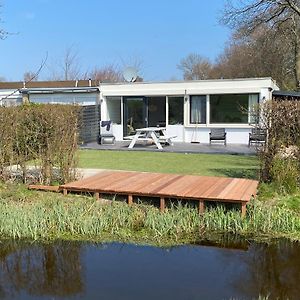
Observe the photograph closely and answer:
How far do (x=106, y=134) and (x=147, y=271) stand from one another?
14.0 m

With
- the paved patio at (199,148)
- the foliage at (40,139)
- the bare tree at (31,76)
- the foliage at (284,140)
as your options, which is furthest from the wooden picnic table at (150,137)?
the foliage at (284,140)

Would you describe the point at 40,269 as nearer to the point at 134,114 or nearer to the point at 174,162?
the point at 174,162

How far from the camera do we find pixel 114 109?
20.4 metres

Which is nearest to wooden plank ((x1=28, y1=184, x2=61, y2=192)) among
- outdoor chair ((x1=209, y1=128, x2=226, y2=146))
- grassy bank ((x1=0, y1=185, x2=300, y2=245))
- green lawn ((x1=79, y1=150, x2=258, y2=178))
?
grassy bank ((x1=0, y1=185, x2=300, y2=245))

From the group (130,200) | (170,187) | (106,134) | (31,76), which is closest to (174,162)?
(170,187)

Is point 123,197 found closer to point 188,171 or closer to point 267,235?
point 267,235

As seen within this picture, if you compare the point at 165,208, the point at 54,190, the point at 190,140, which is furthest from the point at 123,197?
the point at 190,140

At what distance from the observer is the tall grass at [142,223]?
5.86 metres

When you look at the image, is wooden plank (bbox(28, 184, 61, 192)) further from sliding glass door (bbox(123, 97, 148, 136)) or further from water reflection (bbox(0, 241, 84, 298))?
sliding glass door (bbox(123, 97, 148, 136))

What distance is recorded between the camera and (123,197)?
7.44 m

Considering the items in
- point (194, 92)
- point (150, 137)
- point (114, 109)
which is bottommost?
point (150, 137)

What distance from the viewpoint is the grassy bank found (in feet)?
19.1

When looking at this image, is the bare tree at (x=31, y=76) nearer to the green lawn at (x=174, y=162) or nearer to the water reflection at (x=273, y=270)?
the green lawn at (x=174, y=162)

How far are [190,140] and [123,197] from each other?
11.8 metres
